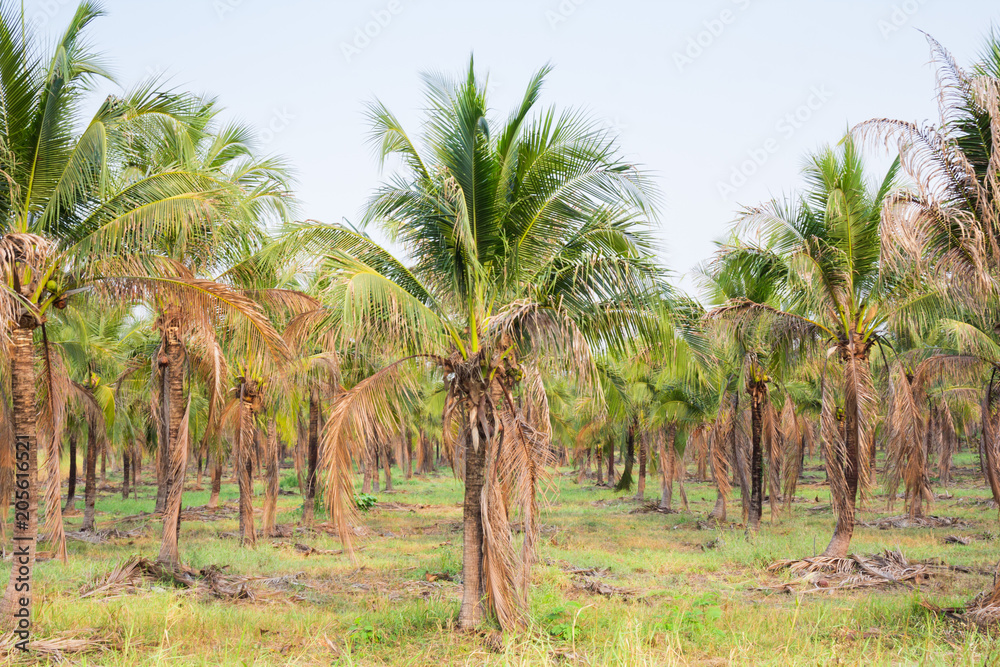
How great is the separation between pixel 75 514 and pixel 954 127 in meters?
29.8

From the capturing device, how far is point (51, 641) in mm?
7879

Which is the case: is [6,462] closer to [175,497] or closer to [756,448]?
[175,497]

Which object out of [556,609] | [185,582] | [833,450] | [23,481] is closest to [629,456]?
[833,450]

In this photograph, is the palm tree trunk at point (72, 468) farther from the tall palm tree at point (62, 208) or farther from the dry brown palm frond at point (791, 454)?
the dry brown palm frond at point (791, 454)

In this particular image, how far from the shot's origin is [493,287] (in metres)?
9.72

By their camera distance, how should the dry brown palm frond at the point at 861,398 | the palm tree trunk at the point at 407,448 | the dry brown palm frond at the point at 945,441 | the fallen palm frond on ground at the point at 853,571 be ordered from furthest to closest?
the palm tree trunk at the point at 407,448, the dry brown palm frond at the point at 945,441, the dry brown palm frond at the point at 861,398, the fallen palm frond on ground at the point at 853,571

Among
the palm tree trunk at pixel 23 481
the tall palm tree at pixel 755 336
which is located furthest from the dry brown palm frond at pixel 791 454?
the palm tree trunk at pixel 23 481

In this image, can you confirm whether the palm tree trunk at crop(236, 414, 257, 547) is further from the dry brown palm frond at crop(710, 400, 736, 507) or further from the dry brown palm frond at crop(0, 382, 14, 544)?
the dry brown palm frond at crop(710, 400, 736, 507)

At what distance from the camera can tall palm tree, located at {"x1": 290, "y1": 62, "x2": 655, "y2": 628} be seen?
28.9 ft

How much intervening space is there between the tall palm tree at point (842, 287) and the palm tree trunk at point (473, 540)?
7.22 metres

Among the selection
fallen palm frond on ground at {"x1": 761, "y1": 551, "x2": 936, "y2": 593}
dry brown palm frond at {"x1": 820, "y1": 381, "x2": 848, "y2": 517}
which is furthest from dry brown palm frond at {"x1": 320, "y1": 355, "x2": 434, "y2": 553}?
dry brown palm frond at {"x1": 820, "y1": 381, "x2": 848, "y2": 517}

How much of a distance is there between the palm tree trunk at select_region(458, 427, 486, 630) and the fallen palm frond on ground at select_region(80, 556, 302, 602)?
3986mm

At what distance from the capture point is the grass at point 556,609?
7.79 m

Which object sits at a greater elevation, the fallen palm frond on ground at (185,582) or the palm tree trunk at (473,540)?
the palm tree trunk at (473,540)
